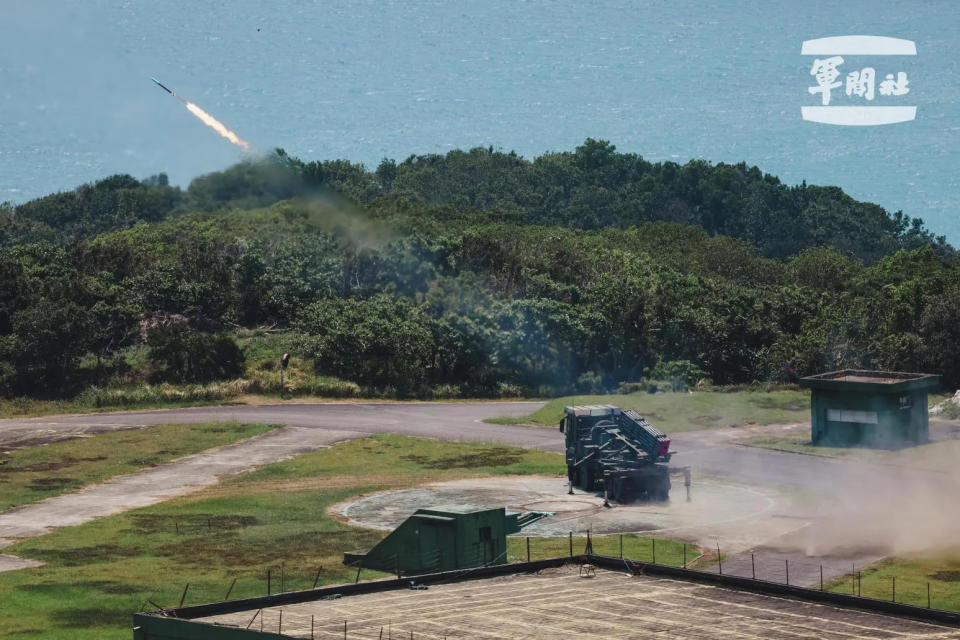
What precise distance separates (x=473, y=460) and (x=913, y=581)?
115ft

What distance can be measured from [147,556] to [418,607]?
76.0 ft

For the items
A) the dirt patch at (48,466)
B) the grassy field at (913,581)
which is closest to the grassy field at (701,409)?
the dirt patch at (48,466)

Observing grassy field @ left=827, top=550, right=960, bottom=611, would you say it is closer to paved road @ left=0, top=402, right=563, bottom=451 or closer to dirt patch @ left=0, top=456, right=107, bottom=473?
paved road @ left=0, top=402, right=563, bottom=451

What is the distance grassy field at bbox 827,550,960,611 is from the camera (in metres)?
43.0

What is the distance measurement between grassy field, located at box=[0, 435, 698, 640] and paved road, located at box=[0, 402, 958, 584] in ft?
10.0

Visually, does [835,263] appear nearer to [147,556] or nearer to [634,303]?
[634,303]

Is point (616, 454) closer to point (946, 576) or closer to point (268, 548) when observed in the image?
point (268, 548)

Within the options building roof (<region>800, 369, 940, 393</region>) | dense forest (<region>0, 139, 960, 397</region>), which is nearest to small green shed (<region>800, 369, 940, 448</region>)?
building roof (<region>800, 369, 940, 393</region>)

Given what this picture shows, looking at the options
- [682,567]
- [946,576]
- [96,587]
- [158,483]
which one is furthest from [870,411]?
[96,587]

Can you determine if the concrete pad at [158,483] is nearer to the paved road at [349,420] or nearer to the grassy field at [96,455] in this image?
the grassy field at [96,455]

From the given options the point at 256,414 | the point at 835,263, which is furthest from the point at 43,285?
the point at 835,263

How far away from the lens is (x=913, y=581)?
4594 centimetres

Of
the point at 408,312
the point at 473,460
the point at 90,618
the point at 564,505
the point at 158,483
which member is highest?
the point at 408,312

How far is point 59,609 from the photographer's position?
44.4 metres
